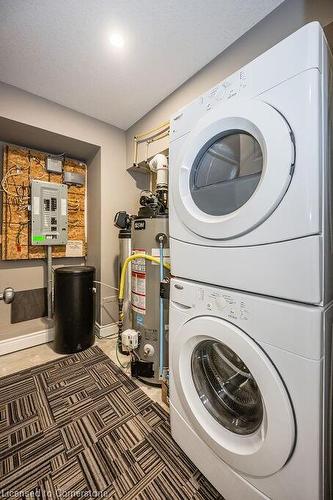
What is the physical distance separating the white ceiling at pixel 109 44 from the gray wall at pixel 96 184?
19cm

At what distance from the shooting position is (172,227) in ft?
3.30

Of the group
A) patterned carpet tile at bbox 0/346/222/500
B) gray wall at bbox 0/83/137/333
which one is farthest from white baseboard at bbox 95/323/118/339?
patterned carpet tile at bbox 0/346/222/500

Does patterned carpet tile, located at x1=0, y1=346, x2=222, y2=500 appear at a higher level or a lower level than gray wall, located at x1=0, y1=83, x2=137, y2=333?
lower

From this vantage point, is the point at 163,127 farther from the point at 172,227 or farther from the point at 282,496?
the point at 282,496

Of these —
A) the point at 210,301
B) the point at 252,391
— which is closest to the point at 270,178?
the point at 210,301

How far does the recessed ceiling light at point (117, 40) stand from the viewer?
1.31 metres

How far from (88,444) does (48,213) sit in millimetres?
2022

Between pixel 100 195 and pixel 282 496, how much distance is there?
8.00ft

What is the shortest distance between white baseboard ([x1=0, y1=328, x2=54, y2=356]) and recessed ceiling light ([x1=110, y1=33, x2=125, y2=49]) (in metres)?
2.63

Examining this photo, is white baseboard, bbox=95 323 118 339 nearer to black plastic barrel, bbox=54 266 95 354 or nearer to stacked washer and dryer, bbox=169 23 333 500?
black plastic barrel, bbox=54 266 95 354

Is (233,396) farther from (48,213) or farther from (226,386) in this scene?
(48,213)

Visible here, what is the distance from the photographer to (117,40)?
1347mm

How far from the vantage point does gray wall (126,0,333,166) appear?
1060mm

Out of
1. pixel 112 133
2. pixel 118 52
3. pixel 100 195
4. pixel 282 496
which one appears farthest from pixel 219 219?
pixel 112 133
